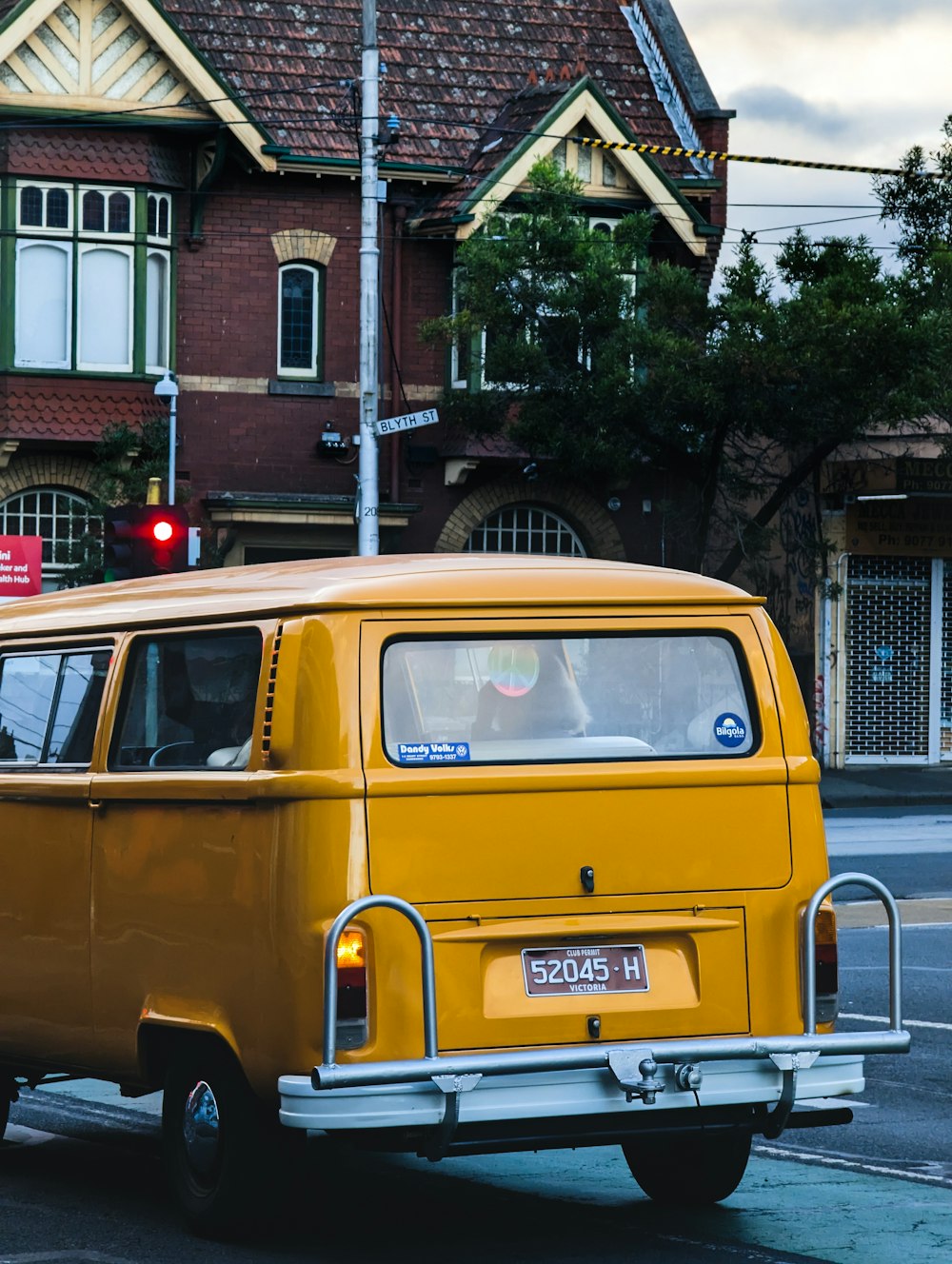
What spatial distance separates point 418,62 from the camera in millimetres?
30469

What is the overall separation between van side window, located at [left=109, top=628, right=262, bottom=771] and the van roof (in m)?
0.10

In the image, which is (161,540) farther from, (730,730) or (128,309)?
(128,309)

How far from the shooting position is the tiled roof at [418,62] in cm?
2902

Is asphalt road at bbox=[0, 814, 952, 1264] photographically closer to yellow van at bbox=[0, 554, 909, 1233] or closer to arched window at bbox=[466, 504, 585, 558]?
yellow van at bbox=[0, 554, 909, 1233]

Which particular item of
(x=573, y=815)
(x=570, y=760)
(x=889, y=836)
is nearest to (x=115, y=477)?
(x=889, y=836)

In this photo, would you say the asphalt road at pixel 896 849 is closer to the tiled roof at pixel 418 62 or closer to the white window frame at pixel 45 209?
the tiled roof at pixel 418 62

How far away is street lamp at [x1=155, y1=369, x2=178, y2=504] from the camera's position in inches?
1056

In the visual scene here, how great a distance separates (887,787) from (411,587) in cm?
2385

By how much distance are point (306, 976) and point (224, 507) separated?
22.4 m

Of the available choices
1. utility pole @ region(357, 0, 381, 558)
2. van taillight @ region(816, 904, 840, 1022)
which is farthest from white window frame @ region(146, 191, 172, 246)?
van taillight @ region(816, 904, 840, 1022)

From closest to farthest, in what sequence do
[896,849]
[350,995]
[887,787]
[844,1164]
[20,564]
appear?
[350,995] < [844,1164] < [896,849] < [20,564] < [887,787]

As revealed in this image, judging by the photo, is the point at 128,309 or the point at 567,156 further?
the point at 567,156

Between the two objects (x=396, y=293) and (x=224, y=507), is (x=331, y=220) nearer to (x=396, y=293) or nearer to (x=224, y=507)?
(x=396, y=293)

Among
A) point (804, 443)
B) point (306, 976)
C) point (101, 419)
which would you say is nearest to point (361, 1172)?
point (306, 976)
